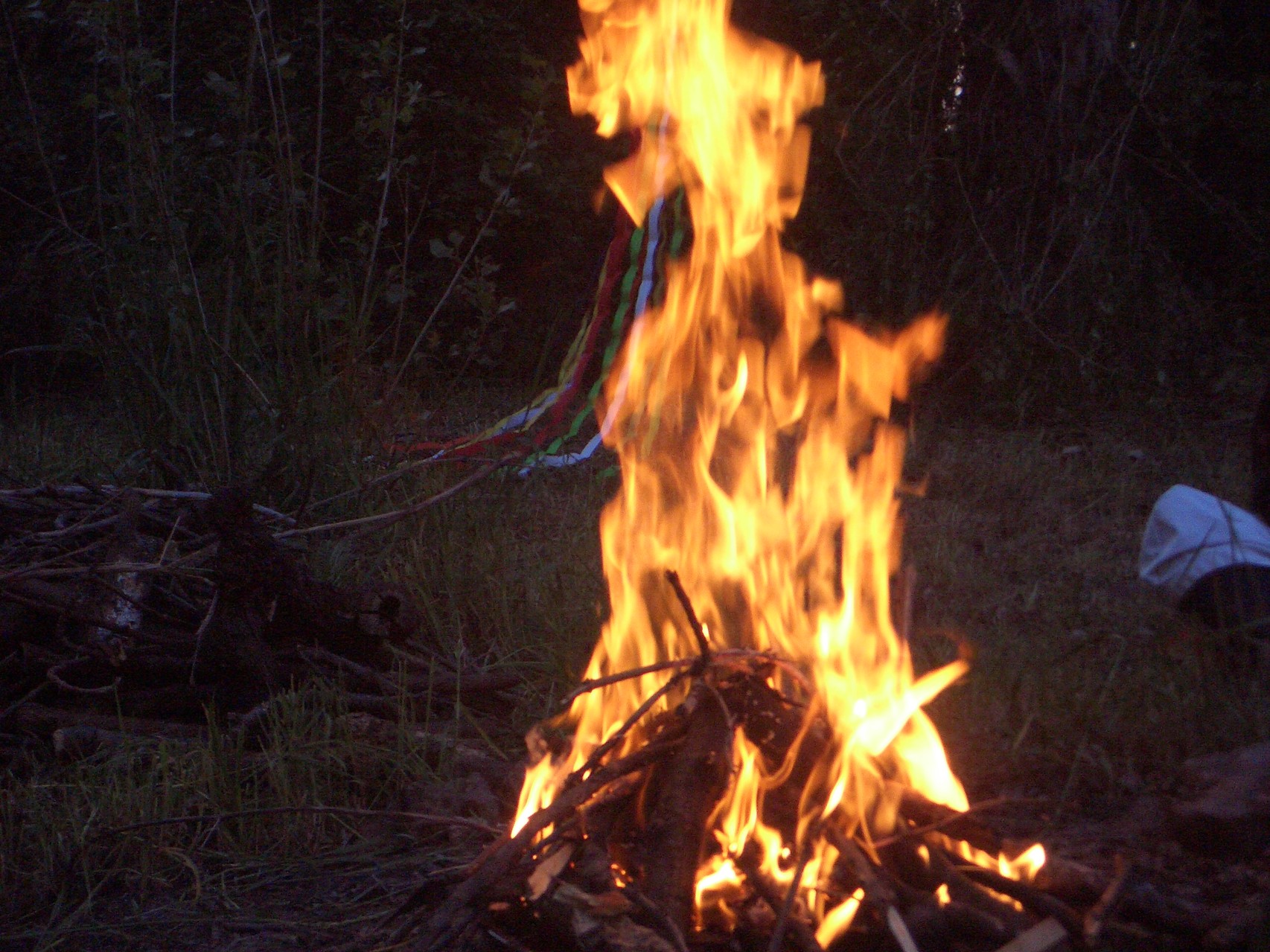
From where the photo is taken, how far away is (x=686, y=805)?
1.95 meters

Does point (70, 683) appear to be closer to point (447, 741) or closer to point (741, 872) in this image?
point (447, 741)

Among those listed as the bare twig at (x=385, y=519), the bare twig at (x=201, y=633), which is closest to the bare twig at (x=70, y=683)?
the bare twig at (x=201, y=633)

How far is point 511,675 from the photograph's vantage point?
300 cm

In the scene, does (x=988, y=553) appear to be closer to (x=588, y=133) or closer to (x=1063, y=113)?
(x=1063, y=113)

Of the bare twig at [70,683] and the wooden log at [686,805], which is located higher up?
the wooden log at [686,805]

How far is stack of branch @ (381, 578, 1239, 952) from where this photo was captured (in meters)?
1.73

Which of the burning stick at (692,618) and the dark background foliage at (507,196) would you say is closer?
the burning stick at (692,618)

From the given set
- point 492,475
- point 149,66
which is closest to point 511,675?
point 492,475

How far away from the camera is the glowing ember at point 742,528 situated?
2.01 m

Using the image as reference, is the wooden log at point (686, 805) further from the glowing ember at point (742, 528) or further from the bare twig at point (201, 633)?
the bare twig at point (201, 633)

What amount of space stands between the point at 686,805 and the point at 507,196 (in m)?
3.03

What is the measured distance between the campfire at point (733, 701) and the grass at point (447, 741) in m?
0.25

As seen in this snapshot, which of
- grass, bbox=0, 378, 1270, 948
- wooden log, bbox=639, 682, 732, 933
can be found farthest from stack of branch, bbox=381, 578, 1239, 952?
grass, bbox=0, 378, 1270, 948

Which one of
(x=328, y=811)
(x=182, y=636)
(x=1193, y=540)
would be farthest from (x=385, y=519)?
(x=1193, y=540)
